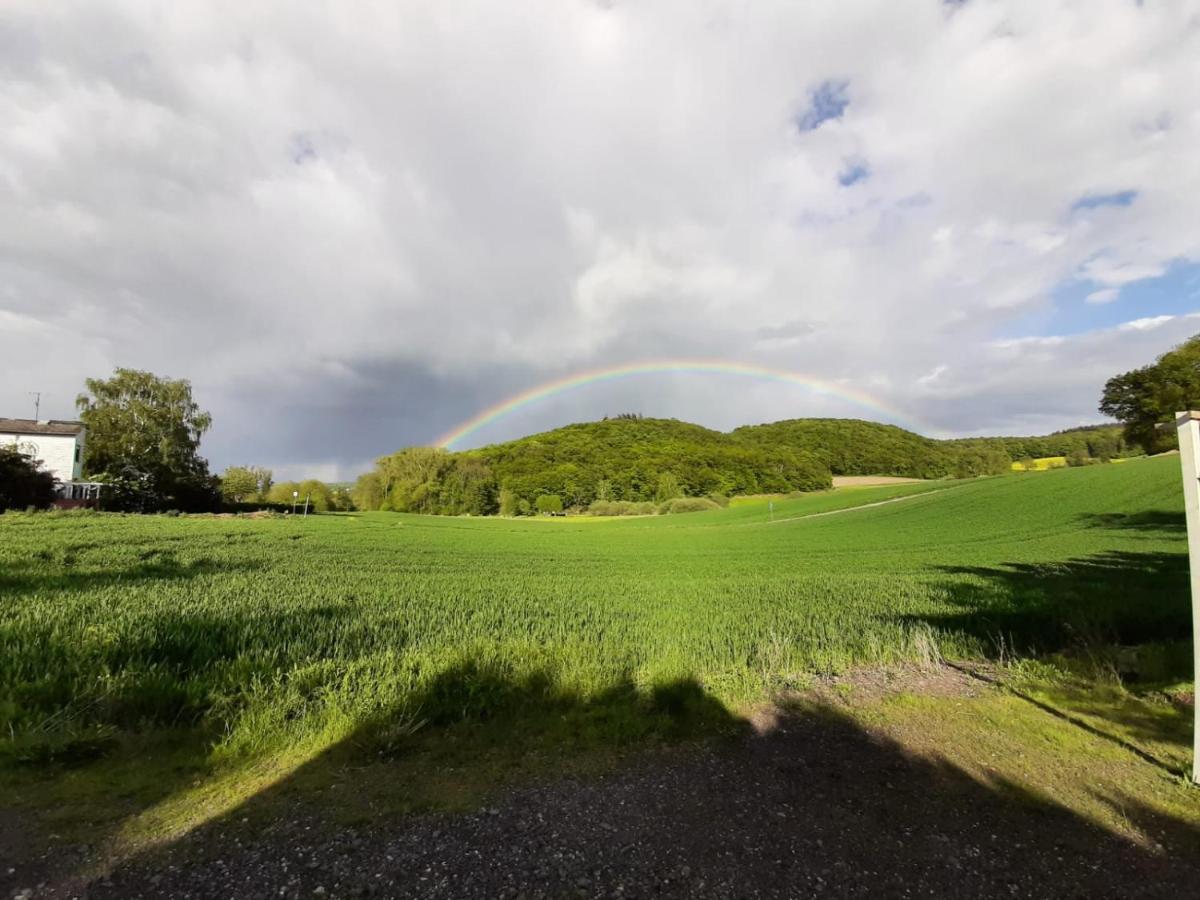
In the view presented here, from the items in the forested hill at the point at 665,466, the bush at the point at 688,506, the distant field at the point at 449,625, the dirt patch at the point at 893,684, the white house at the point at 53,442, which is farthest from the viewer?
the forested hill at the point at 665,466

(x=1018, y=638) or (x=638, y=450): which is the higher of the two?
(x=638, y=450)

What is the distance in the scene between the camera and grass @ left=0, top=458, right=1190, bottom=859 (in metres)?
4.42

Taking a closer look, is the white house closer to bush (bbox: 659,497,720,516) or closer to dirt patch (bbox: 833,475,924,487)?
bush (bbox: 659,497,720,516)

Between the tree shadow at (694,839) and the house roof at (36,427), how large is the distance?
7717 centimetres

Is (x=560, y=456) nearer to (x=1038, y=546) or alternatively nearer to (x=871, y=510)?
(x=871, y=510)

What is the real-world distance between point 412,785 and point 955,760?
427cm

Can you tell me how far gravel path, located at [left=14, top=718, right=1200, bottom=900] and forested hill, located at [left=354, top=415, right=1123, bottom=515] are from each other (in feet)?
345

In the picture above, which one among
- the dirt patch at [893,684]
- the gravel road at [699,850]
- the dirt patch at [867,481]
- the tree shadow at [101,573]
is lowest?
the dirt patch at [893,684]

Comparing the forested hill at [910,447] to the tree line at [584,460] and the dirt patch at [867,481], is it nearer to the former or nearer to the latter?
the tree line at [584,460]

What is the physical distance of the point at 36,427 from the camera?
5888 centimetres

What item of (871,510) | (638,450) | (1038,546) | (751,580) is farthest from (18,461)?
(638,450)

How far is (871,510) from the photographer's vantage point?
5981cm

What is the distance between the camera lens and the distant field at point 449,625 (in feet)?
17.2

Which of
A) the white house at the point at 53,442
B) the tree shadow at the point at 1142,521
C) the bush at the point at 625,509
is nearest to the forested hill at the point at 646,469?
the bush at the point at 625,509
